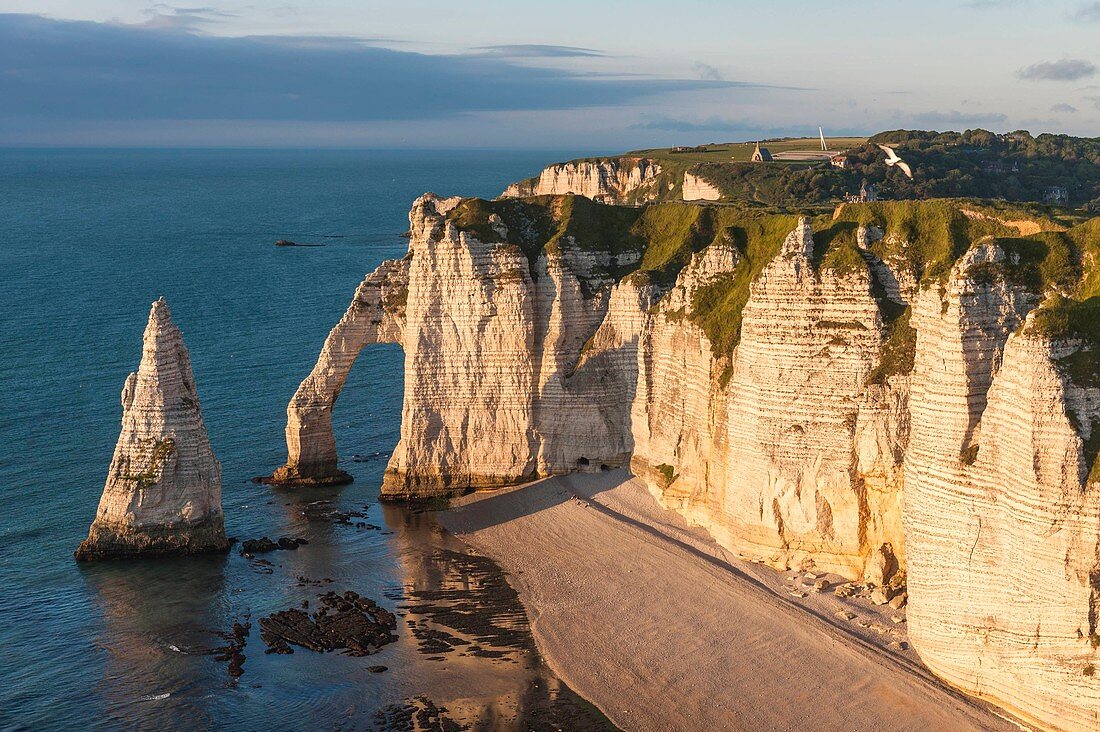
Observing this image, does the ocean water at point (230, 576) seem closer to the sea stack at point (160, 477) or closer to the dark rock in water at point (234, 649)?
the dark rock in water at point (234, 649)

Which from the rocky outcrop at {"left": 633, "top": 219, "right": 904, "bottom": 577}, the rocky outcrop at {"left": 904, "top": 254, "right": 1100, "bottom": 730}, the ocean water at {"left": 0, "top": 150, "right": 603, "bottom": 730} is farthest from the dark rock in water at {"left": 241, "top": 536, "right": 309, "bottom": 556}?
the rocky outcrop at {"left": 904, "top": 254, "right": 1100, "bottom": 730}

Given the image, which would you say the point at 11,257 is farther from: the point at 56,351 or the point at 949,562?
the point at 949,562

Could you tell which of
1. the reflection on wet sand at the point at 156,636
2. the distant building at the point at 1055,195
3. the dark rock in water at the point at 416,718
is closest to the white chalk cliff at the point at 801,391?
the reflection on wet sand at the point at 156,636

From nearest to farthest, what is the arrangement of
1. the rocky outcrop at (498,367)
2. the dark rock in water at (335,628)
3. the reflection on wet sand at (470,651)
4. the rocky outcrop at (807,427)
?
the reflection on wet sand at (470,651) < the rocky outcrop at (807,427) < the dark rock in water at (335,628) < the rocky outcrop at (498,367)

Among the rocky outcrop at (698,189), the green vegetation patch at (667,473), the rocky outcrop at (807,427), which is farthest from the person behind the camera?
the rocky outcrop at (698,189)

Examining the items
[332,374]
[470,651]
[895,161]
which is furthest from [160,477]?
[895,161]

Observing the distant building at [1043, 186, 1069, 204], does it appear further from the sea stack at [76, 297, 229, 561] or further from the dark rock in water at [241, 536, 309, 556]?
the sea stack at [76, 297, 229, 561]

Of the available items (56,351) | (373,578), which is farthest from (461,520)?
(56,351)
